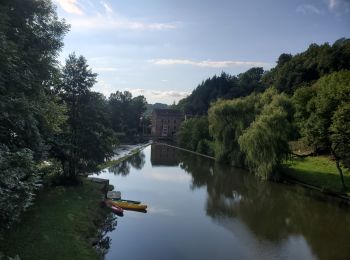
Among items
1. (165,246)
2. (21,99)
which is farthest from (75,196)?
(21,99)

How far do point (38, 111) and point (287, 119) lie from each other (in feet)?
128

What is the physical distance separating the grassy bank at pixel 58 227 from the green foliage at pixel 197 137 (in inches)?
1802

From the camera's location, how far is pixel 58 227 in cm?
1847

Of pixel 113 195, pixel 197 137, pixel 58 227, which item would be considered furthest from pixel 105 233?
pixel 197 137

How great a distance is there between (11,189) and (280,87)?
3230 inches

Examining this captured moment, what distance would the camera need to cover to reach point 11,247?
47.9ft

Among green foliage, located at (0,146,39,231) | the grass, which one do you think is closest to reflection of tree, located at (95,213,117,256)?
green foliage, located at (0,146,39,231)

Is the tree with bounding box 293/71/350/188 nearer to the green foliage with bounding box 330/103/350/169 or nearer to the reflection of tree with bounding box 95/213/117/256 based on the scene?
the green foliage with bounding box 330/103/350/169

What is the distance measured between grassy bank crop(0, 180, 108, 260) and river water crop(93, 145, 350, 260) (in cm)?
182

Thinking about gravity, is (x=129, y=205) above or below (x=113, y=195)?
below

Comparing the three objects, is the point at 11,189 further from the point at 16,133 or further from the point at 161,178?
the point at 161,178

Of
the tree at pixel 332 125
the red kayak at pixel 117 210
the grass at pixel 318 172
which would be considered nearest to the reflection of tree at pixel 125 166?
the red kayak at pixel 117 210

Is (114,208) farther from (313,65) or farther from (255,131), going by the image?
(313,65)

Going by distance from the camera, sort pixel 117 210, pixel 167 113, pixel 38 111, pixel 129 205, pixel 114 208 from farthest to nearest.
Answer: pixel 167 113
pixel 129 205
pixel 114 208
pixel 117 210
pixel 38 111
